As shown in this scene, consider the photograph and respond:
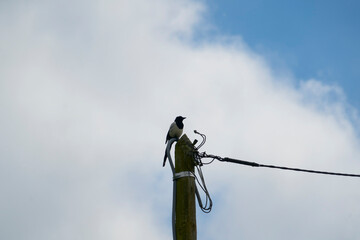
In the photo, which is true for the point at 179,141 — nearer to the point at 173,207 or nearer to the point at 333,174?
the point at 173,207

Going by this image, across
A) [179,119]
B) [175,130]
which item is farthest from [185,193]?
[179,119]

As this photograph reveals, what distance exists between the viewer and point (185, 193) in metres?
5.73

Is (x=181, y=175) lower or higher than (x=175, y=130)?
lower

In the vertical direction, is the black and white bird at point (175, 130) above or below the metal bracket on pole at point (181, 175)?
above

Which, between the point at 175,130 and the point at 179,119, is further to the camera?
the point at 179,119

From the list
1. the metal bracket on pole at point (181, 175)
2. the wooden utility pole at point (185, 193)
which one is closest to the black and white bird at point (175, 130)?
the wooden utility pole at point (185, 193)

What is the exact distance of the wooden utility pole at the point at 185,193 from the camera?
550 centimetres

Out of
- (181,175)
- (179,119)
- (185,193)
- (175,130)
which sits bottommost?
(185,193)

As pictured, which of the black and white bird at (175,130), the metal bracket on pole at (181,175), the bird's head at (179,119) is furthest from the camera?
the bird's head at (179,119)

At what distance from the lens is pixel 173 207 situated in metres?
5.70

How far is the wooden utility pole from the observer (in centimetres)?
550

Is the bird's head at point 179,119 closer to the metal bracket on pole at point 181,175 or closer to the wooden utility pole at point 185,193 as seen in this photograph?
the wooden utility pole at point 185,193

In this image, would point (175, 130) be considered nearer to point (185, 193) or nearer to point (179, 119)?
point (179, 119)

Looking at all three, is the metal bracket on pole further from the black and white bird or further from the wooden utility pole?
the black and white bird
